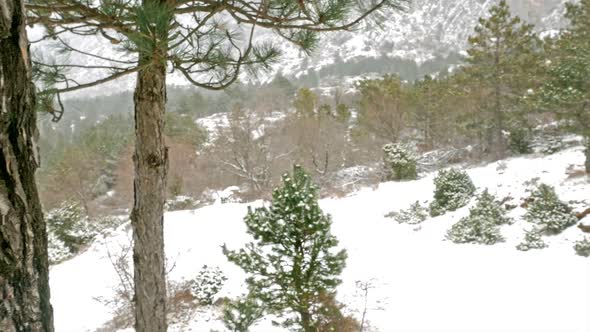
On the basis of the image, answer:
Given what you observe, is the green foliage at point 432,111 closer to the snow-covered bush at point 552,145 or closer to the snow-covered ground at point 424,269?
the snow-covered bush at point 552,145

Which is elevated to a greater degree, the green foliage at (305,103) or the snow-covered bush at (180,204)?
the green foliage at (305,103)

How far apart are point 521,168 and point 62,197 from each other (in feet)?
58.0

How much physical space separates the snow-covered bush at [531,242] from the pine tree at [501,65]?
8535 mm

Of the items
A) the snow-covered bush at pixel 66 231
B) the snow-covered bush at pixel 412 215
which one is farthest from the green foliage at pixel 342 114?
the snow-covered bush at pixel 66 231

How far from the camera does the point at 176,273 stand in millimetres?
7723

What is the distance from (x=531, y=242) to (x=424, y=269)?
182 cm

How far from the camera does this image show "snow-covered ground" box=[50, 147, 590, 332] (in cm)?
488

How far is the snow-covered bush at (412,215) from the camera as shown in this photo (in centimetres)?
945

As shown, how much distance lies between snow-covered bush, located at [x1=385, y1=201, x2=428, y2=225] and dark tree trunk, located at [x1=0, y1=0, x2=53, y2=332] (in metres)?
9.30

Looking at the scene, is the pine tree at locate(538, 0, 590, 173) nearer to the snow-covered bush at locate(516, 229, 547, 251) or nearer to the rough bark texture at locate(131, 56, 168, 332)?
the snow-covered bush at locate(516, 229, 547, 251)

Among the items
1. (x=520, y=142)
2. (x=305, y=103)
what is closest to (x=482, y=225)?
(x=520, y=142)

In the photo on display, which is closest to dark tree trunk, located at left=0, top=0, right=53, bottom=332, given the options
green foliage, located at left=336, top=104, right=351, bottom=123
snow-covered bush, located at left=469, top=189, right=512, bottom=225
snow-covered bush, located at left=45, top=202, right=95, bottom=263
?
snow-covered bush, located at left=469, top=189, right=512, bottom=225

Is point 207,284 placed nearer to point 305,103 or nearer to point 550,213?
point 550,213

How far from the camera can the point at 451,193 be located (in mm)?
9406
